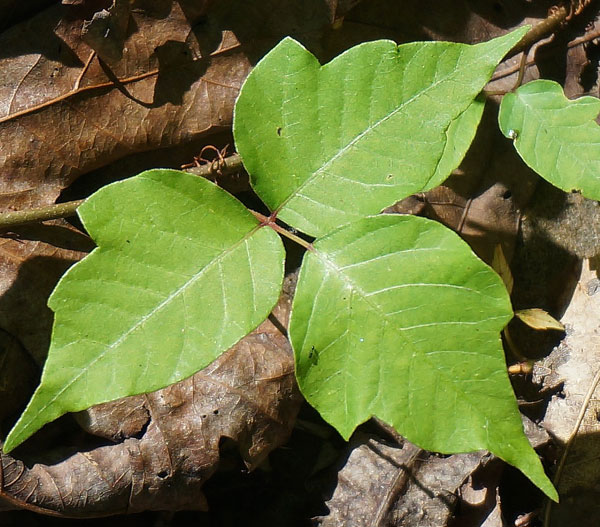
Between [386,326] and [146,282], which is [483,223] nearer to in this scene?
[386,326]

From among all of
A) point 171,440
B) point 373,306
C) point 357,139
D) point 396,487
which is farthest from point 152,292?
point 396,487

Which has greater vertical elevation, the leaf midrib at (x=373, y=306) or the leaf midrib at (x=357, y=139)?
the leaf midrib at (x=357, y=139)

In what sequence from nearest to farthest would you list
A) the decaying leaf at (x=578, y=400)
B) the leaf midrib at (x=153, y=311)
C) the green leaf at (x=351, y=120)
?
the leaf midrib at (x=153, y=311)
the green leaf at (x=351, y=120)
the decaying leaf at (x=578, y=400)

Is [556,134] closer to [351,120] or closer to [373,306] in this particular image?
[351,120]

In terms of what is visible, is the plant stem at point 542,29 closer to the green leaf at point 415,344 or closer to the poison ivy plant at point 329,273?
the poison ivy plant at point 329,273

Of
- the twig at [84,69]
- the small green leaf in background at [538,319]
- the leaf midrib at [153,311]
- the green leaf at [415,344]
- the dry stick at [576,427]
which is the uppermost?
the twig at [84,69]

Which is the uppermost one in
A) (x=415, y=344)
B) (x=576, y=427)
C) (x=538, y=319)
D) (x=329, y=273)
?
(x=329, y=273)

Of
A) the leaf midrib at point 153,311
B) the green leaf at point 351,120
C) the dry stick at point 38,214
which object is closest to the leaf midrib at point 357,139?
the green leaf at point 351,120
